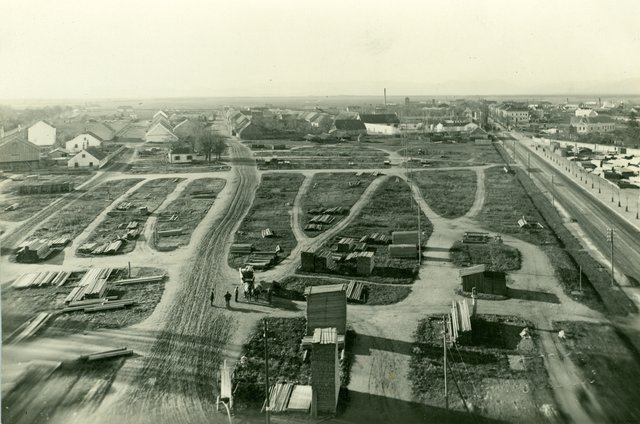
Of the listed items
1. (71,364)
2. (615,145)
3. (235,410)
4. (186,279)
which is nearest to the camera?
Answer: (235,410)

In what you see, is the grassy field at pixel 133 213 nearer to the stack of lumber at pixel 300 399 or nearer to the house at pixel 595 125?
the stack of lumber at pixel 300 399

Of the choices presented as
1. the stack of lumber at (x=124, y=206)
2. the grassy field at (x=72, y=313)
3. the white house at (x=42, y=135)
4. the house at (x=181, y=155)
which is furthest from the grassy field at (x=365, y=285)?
the white house at (x=42, y=135)

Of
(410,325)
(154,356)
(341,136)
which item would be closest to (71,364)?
(154,356)

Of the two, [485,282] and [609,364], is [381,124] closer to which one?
[485,282]

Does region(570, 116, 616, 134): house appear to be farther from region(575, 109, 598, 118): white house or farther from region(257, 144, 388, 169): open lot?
region(257, 144, 388, 169): open lot

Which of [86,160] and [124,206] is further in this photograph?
[86,160]

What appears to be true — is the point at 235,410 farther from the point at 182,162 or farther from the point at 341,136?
the point at 341,136

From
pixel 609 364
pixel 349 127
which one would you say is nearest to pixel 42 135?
pixel 349 127
